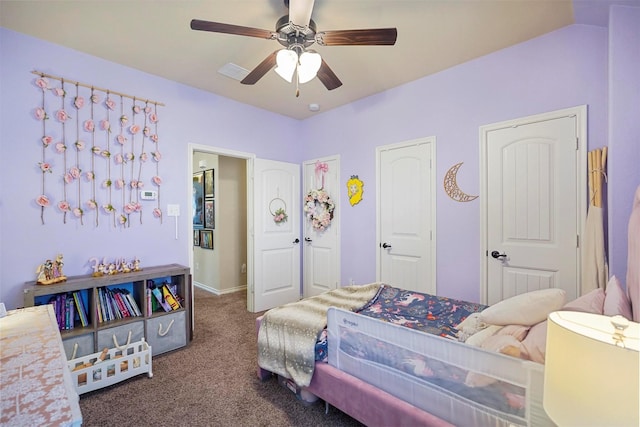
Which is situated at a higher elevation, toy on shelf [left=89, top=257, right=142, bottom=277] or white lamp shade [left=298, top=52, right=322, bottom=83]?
white lamp shade [left=298, top=52, right=322, bottom=83]

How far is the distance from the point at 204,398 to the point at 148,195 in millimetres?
1959

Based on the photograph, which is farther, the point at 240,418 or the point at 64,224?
the point at 64,224

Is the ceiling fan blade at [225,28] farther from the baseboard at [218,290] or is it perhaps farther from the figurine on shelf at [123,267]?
the baseboard at [218,290]

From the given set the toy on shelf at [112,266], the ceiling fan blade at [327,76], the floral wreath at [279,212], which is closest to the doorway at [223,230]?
the floral wreath at [279,212]

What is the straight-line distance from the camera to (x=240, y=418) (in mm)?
1823

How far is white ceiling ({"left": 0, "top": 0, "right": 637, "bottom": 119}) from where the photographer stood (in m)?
2.00

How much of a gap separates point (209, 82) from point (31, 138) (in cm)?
161

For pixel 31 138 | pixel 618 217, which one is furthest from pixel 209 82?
pixel 618 217

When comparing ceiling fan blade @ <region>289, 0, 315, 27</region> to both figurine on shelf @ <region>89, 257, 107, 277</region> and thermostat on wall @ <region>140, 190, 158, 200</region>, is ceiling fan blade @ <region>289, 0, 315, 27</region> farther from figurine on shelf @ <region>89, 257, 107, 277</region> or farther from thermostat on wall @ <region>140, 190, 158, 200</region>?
figurine on shelf @ <region>89, 257, 107, 277</region>

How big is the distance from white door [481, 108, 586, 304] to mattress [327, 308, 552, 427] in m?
1.65

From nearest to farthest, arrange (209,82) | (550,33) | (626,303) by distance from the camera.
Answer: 1. (626,303)
2. (550,33)
3. (209,82)

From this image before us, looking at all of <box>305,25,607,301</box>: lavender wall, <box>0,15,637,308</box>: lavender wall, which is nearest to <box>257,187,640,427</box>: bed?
<box>0,15,637,308</box>: lavender wall

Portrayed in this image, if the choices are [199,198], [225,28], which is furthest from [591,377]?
[199,198]

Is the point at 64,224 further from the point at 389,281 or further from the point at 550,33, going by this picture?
the point at 550,33
